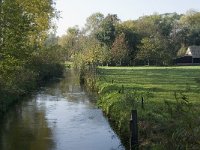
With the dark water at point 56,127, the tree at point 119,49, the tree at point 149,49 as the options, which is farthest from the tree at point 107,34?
the dark water at point 56,127

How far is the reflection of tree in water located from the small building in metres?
92.3

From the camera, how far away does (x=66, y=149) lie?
72.5 feet

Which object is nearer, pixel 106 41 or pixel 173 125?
pixel 173 125

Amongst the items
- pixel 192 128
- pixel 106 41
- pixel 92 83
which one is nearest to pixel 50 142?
pixel 192 128

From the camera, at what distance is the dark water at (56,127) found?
2309cm

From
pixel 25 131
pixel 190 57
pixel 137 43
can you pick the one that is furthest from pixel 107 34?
pixel 25 131

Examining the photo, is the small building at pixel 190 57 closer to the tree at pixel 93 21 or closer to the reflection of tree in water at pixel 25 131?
the tree at pixel 93 21

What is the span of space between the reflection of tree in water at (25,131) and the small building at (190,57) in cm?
9228

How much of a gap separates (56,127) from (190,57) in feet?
335

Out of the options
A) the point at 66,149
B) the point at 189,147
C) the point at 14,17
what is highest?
the point at 14,17

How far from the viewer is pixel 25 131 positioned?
26.8 meters

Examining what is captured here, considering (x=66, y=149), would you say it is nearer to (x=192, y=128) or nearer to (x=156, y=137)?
(x=156, y=137)

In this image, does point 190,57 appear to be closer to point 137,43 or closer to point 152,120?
point 137,43

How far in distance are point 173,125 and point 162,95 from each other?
16835 millimetres
